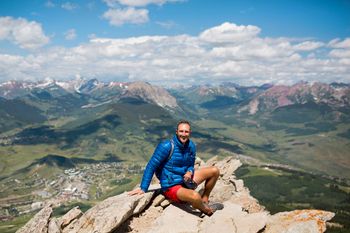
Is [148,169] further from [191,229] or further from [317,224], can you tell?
[317,224]

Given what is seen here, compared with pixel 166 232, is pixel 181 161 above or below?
above

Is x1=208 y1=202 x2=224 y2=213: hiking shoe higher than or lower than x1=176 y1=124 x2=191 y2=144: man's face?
lower

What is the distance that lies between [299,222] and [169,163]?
8684 millimetres

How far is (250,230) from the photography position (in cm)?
2100

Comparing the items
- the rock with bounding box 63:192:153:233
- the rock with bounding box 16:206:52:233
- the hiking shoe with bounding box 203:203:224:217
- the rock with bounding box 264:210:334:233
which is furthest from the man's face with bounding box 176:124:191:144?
the rock with bounding box 16:206:52:233

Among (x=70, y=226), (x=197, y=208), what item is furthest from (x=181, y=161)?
(x=70, y=226)

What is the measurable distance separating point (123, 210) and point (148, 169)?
11.0 feet

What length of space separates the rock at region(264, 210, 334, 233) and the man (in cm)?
431

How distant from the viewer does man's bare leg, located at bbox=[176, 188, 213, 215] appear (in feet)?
74.0

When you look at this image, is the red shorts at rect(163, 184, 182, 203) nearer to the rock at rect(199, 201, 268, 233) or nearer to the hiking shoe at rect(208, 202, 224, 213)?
the hiking shoe at rect(208, 202, 224, 213)

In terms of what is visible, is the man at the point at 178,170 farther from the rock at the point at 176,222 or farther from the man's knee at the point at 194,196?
the rock at the point at 176,222

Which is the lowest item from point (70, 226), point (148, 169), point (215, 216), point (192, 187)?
point (70, 226)

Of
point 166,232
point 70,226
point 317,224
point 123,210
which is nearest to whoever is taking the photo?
point 317,224

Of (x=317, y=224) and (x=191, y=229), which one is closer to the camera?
(x=317, y=224)
